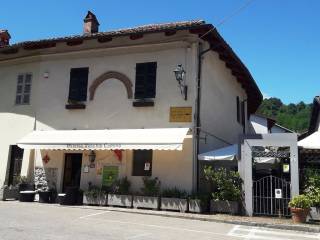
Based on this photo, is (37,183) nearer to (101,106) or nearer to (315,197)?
(101,106)

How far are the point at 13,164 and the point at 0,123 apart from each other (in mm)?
2282

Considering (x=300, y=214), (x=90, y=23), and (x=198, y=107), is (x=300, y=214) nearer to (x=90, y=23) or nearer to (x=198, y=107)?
(x=198, y=107)

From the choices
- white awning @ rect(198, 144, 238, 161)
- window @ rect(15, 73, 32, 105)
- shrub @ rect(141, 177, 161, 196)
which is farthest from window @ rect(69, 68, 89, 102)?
white awning @ rect(198, 144, 238, 161)

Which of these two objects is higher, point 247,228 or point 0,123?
point 0,123

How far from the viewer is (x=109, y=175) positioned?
1781 cm

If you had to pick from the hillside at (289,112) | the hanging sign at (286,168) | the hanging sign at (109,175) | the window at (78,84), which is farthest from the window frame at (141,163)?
the hillside at (289,112)

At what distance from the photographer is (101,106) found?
728 inches

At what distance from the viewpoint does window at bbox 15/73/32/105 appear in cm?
2039

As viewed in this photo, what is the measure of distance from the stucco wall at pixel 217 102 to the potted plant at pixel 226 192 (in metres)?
2.14

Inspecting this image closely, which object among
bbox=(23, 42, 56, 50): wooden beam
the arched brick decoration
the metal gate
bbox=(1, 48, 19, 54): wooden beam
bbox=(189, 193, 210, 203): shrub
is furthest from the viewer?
bbox=(1, 48, 19, 54): wooden beam

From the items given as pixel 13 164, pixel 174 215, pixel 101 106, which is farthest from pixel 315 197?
pixel 13 164

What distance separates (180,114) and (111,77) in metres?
3.89

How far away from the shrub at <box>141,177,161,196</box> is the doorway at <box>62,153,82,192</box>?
3.75 metres

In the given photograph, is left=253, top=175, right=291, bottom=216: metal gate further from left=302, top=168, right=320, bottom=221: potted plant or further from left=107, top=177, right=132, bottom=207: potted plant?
left=107, top=177, right=132, bottom=207: potted plant
